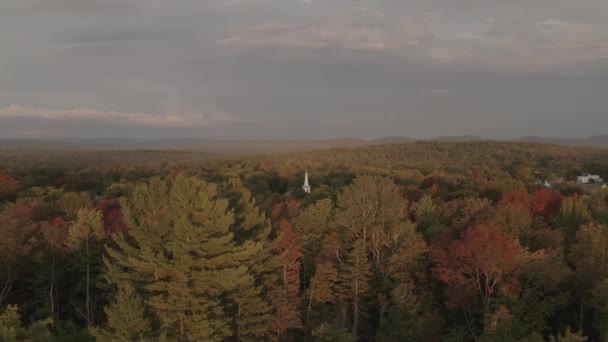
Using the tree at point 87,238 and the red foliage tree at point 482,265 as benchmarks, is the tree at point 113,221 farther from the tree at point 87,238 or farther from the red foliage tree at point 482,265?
the red foliage tree at point 482,265

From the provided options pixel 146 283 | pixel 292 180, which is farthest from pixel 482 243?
pixel 292 180

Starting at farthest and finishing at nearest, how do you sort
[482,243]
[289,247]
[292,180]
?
[292,180] → [289,247] → [482,243]

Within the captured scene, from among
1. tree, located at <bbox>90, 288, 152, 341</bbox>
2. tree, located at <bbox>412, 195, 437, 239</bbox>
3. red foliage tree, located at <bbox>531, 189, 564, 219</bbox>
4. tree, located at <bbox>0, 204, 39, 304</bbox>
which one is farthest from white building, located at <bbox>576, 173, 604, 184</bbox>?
tree, located at <bbox>90, 288, 152, 341</bbox>

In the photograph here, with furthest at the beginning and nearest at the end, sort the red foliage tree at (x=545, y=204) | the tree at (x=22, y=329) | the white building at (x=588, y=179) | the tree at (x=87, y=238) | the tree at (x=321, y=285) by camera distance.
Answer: the white building at (x=588, y=179), the red foliage tree at (x=545, y=204), the tree at (x=87, y=238), the tree at (x=321, y=285), the tree at (x=22, y=329)

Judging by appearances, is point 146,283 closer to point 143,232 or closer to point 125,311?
point 143,232

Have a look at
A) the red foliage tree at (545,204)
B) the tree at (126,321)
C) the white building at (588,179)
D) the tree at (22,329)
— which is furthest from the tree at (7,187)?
the white building at (588,179)

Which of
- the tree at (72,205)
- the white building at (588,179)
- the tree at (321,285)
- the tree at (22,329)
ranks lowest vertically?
the tree at (321,285)
